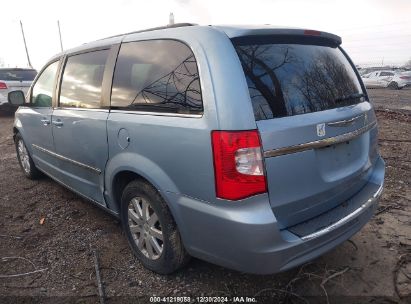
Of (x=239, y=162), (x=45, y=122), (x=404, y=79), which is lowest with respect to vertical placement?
(x=404, y=79)

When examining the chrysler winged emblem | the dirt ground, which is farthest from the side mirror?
the chrysler winged emblem

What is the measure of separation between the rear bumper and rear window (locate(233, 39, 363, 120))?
0.58m

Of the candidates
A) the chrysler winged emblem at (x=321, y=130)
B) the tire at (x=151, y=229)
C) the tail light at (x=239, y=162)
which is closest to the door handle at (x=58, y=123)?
the tire at (x=151, y=229)

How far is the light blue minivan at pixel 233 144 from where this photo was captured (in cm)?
203

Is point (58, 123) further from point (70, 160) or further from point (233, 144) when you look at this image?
point (233, 144)

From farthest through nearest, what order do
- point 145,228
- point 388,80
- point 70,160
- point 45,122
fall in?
point 388,80
point 45,122
point 70,160
point 145,228

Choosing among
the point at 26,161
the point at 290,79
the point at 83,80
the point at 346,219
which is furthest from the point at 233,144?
the point at 26,161

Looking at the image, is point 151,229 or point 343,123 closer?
Answer: point 343,123

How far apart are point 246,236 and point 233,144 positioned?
1.72 feet

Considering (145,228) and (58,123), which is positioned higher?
(58,123)

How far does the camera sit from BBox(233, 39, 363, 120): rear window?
2.11m

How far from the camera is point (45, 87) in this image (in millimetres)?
4164

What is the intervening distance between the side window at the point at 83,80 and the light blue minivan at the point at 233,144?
38mm

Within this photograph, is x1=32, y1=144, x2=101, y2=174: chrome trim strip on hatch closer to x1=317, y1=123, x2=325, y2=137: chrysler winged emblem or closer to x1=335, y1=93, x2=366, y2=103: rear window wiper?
x1=317, y1=123, x2=325, y2=137: chrysler winged emblem
